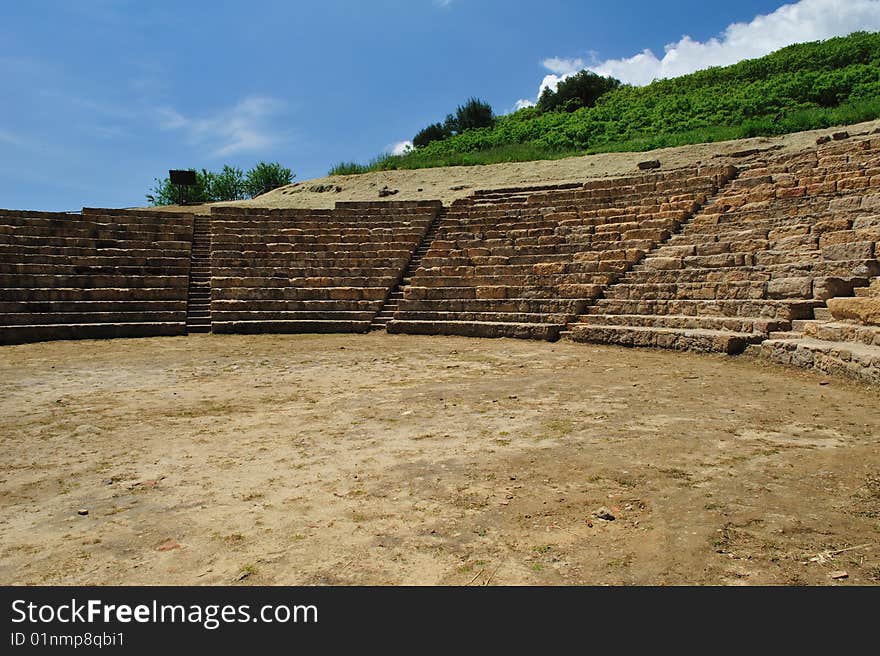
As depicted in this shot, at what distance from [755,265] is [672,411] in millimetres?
5268

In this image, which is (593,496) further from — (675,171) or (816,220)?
(675,171)

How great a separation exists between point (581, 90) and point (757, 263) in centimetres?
2608

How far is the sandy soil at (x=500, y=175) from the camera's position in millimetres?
15172

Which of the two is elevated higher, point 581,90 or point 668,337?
point 581,90

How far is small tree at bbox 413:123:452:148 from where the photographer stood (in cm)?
3278

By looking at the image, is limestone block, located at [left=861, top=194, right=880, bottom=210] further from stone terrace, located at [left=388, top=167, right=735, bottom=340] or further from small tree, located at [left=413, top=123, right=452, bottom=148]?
small tree, located at [left=413, top=123, right=452, bottom=148]

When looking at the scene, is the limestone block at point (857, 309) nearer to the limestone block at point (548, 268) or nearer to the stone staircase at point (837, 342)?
the stone staircase at point (837, 342)

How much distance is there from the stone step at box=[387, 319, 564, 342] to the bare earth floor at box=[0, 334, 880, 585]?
10.6ft

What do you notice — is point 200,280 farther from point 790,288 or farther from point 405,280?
point 790,288

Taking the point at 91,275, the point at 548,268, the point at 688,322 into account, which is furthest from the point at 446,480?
the point at 91,275

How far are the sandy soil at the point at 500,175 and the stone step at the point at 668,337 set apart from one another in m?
7.55

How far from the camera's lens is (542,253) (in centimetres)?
1219

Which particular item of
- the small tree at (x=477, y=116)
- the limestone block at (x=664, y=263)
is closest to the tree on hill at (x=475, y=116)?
the small tree at (x=477, y=116)

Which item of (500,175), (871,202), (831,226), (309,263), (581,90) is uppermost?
(581,90)
